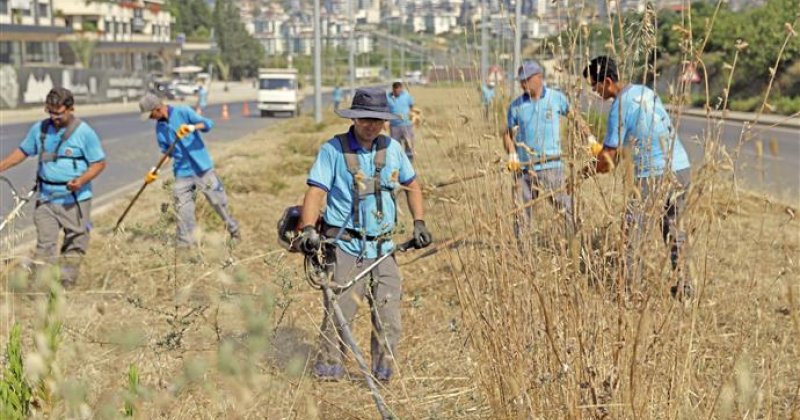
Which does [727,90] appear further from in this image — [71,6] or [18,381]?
[71,6]

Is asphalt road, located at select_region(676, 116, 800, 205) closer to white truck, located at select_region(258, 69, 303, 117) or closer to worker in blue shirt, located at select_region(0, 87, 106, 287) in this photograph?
worker in blue shirt, located at select_region(0, 87, 106, 287)

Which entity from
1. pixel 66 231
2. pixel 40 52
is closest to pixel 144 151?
pixel 66 231

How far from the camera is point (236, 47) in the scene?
5054 inches

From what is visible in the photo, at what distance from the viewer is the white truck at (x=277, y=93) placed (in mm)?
41594

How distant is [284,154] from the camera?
16.7 metres

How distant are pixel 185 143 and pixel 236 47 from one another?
12342 centimetres

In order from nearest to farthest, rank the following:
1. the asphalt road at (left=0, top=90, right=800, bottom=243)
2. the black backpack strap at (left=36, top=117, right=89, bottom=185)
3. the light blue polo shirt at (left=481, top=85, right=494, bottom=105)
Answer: the light blue polo shirt at (left=481, top=85, right=494, bottom=105) < the black backpack strap at (left=36, top=117, right=89, bottom=185) < the asphalt road at (left=0, top=90, right=800, bottom=243)

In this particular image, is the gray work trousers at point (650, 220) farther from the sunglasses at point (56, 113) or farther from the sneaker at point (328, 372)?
the sunglasses at point (56, 113)

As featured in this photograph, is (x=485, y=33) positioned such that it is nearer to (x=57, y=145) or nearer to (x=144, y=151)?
(x=57, y=145)

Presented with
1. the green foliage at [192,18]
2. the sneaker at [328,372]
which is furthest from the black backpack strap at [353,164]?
the green foliage at [192,18]

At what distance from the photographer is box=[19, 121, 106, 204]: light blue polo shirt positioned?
6.88 meters

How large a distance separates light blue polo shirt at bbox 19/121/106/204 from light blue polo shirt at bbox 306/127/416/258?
2.73m

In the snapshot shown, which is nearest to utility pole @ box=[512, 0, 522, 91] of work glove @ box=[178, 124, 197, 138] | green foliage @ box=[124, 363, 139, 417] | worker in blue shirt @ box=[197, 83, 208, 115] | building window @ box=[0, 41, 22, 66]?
green foliage @ box=[124, 363, 139, 417]

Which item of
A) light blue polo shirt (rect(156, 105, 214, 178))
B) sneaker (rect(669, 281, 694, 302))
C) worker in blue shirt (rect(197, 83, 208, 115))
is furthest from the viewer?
worker in blue shirt (rect(197, 83, 208, 115))
